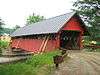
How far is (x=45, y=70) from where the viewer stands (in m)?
17.5

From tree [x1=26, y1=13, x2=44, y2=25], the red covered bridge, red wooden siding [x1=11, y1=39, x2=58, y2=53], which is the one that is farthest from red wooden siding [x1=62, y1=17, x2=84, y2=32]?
tree [x1=26, y1=13, x2=44, y2=25]

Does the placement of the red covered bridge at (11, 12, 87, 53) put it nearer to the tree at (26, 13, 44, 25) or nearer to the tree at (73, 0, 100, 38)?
the tree at (73, 0, 100, 38)

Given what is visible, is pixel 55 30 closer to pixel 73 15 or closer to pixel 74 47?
pixel 73 15

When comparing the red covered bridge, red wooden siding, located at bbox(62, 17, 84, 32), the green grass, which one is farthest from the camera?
red wooden siding, located at bbox(62, 17, 84, 32)

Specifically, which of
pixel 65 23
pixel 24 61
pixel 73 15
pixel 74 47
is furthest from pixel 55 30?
pixel 24 61

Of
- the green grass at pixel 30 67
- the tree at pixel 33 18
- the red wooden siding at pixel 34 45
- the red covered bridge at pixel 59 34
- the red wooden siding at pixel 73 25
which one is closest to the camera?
the green grass at pixel 30 67

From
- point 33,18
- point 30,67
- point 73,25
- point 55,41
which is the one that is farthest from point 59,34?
point 33,18

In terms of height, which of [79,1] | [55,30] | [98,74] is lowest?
[98,74]

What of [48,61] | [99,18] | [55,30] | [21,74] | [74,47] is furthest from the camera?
[99,18]

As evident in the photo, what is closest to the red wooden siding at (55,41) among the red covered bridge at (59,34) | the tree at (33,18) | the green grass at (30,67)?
the red covered bridge at (59,34)

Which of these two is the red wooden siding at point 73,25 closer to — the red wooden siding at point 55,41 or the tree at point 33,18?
the red wooden siding at point 55,41

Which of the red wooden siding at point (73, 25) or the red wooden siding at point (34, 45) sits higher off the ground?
the red wooden siding at point (73, 25)

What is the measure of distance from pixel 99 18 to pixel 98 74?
30.2 meters

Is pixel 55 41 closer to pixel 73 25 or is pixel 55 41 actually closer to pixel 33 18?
pixel 73 25
